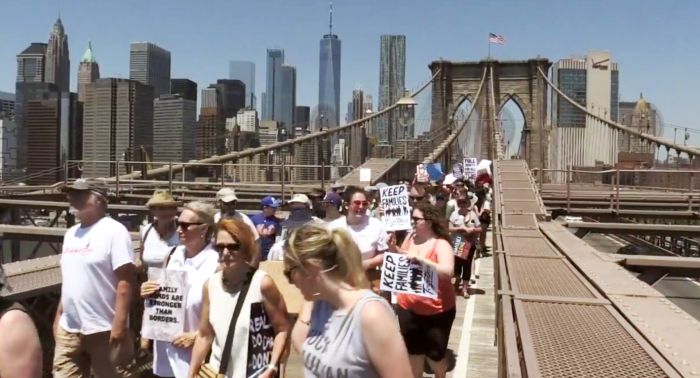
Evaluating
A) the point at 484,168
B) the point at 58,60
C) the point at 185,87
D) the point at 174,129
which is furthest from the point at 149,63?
the point at 484,168

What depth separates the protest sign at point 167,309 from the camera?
12.7 ft

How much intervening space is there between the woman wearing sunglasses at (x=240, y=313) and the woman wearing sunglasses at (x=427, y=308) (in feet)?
5.00

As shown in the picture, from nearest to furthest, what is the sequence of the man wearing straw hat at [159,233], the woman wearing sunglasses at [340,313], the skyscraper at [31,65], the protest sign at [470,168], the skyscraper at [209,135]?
the woman wearing sunglasses at [340,313]
the man wearing straw hat at [159,233]
the protest sign at [470,168]
the skyscraper at [209,135]
the skyscraper at [31,65]

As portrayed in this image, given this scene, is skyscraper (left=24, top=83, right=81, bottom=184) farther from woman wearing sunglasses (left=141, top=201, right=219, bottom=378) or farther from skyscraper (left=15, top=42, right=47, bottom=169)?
woman wearing sunglasses (left=141, top=201, right=219, bottom=378)

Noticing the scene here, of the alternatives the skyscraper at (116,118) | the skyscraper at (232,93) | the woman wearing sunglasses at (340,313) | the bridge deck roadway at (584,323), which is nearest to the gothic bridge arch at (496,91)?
the skyscraper at (116,118)

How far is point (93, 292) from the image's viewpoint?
3.99 metres

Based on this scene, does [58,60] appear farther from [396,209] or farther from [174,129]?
[396,209]

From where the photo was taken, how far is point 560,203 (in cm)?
1897

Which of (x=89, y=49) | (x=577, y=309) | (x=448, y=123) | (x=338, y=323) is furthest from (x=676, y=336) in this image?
(x=89, y=49)

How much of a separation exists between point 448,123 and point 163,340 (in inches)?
1902

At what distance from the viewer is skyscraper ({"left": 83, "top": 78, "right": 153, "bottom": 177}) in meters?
65.9

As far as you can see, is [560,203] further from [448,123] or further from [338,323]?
[448,123]

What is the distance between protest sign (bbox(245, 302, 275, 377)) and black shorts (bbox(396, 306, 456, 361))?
1623 millimetres

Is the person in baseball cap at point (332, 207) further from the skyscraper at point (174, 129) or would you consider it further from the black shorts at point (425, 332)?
the skyscraper at point (174, 129)
